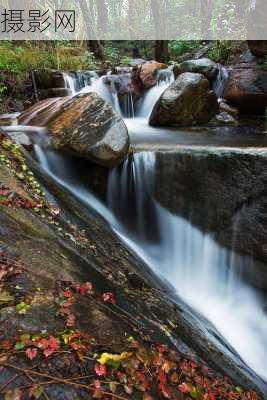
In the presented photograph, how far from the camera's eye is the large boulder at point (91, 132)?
493cm

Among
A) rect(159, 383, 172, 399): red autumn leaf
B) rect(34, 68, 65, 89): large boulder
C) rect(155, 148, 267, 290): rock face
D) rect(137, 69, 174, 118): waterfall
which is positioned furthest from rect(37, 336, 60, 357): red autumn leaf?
rect(34, 68, 65, 89): large boulder

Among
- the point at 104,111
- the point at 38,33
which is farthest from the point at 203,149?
the point at 38,33

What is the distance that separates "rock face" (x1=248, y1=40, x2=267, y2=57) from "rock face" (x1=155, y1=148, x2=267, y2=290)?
201 inches

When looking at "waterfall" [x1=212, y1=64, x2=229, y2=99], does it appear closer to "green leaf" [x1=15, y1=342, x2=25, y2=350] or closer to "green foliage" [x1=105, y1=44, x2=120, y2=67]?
"green foliage" [x1=105, y1=44, x2=120, y2=67]

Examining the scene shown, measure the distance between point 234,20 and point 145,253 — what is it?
14210mm

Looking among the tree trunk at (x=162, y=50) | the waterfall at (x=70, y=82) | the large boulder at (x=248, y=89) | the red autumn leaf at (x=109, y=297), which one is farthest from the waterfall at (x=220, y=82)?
the red autumn leaf at (x=109, y=297)

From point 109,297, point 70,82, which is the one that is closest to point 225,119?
point 70,82

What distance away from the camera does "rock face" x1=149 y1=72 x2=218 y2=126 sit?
751 cm

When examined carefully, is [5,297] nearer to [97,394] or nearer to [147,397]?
[97,394]

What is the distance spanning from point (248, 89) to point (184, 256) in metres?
4.88

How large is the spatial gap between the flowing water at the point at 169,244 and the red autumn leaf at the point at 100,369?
9.34 feet

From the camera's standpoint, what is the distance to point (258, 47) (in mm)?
8656

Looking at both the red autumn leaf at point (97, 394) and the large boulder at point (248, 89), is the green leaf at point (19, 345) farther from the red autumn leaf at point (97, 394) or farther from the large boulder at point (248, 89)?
the large boulder at point (248, 89)

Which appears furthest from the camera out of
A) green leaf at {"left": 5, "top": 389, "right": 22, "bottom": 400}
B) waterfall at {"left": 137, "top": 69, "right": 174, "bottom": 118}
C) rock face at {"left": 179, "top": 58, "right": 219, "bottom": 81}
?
waterfall at {"left": 137, "top": 69, "right": 174, "bottom": 118}
